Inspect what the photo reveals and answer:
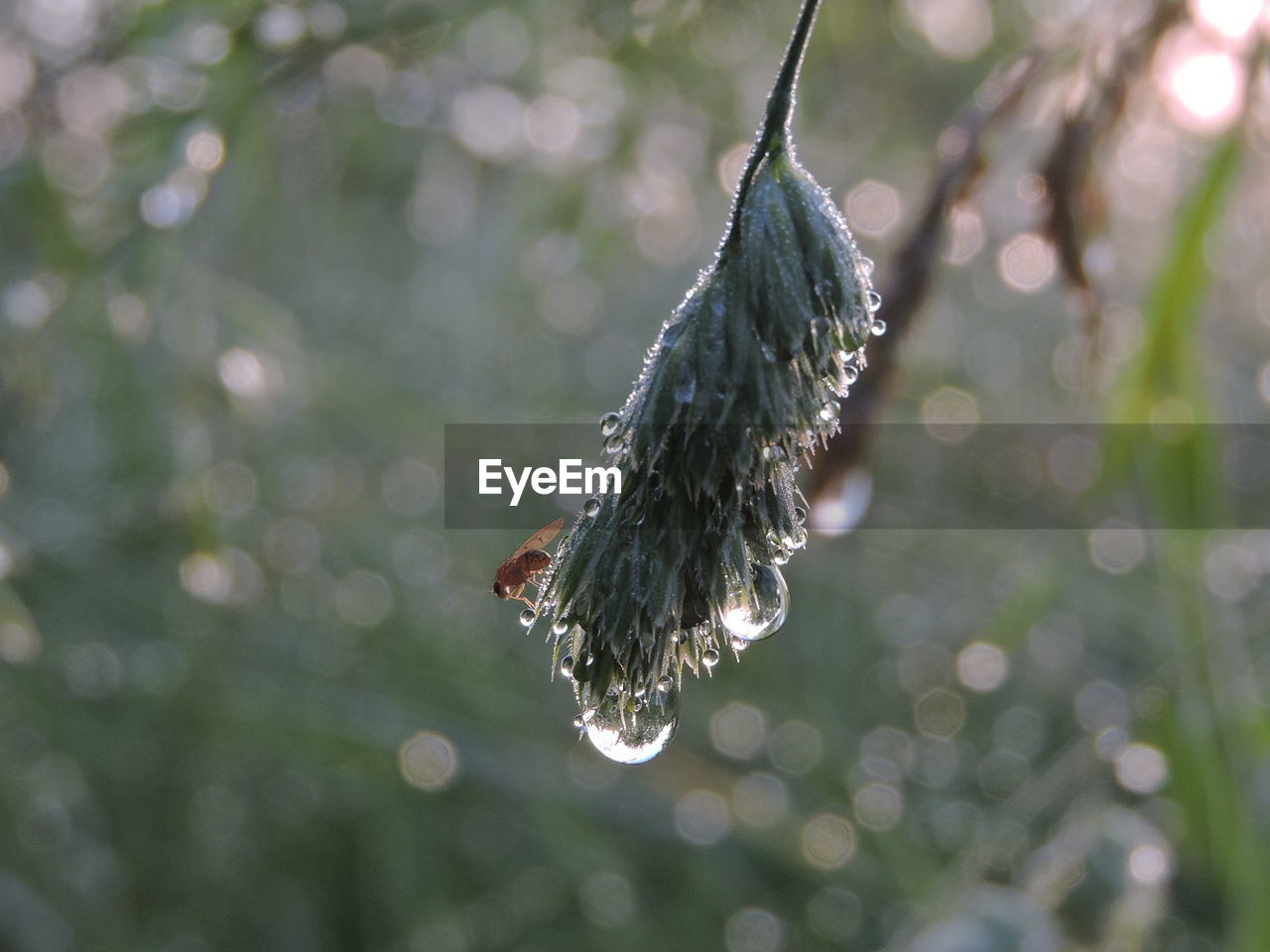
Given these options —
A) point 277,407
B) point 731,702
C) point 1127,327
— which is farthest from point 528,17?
point 1127,327

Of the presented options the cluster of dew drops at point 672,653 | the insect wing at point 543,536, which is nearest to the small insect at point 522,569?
the insect wing at point 543,536

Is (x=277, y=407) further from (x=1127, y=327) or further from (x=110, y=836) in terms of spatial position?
(x=1127, y=327)

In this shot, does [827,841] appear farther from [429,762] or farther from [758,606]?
[758,606]

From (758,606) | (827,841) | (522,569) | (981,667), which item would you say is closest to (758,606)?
(758,606)

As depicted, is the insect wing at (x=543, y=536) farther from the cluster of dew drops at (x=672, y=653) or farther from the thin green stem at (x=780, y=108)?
the thin green stem at (x=780, y=108)

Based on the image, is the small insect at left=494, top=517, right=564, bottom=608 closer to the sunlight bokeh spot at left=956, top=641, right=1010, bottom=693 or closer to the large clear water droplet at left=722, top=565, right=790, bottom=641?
the large clear water droplet at left=722, top=565, right=790, bottom=641

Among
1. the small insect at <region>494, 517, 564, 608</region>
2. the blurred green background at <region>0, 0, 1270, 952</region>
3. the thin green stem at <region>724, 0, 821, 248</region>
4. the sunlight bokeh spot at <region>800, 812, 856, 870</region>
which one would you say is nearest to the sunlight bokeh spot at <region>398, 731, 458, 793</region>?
the blurred green background at <region>0, 0, 1270, 952</region>
